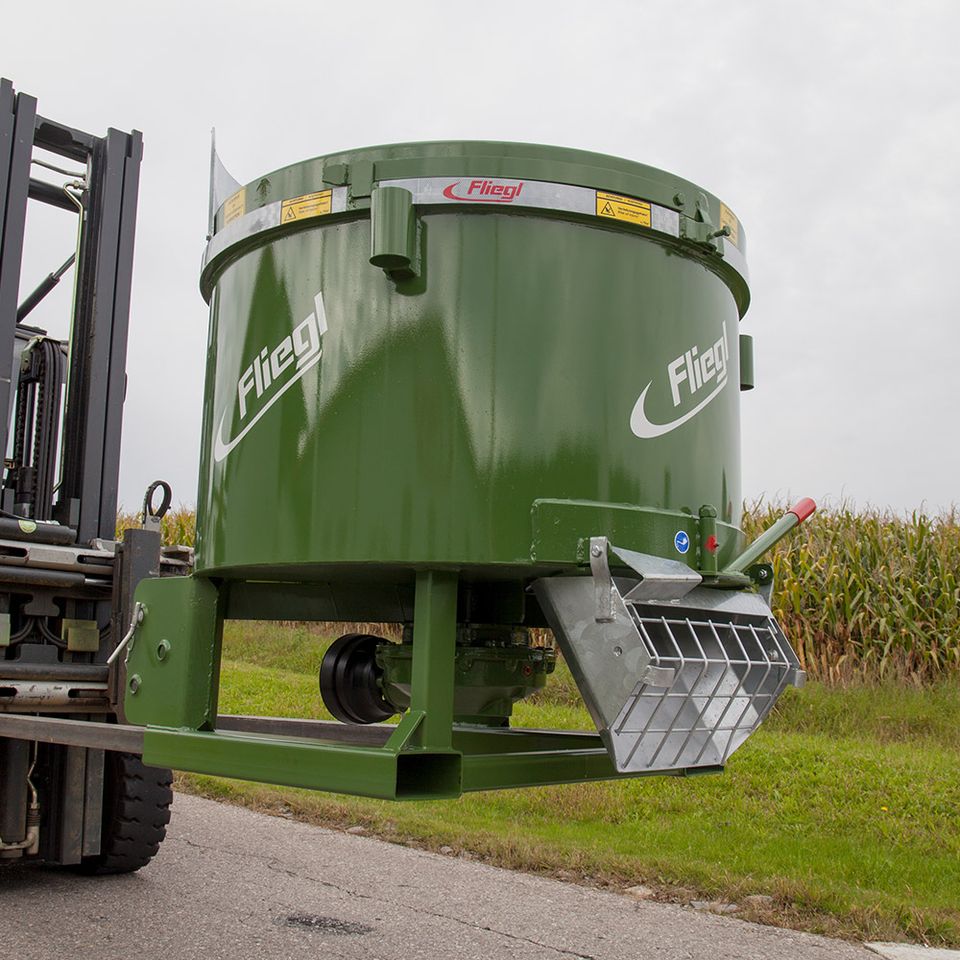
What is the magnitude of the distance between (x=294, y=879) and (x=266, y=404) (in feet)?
10.4

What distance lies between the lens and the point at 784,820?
6.66 metres

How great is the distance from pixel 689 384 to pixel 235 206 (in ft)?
4.57

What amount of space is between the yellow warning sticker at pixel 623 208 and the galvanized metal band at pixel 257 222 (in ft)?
2.21

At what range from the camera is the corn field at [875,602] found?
10.1 meters

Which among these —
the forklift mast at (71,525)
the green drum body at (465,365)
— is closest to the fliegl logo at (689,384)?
the green drum body at (465,365)

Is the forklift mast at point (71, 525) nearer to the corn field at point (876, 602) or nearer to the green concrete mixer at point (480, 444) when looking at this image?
the green concrete mixer at point (480, 444)

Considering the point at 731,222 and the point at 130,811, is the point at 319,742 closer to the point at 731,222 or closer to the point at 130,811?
the point at 731,222

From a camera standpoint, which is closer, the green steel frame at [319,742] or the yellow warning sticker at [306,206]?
the green steel frame at [319,742]

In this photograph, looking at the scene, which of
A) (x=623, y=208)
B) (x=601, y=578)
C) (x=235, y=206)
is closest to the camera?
(x=601, y=578)

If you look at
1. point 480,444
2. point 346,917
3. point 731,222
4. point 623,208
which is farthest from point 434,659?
point 346,917

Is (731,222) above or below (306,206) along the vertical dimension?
above

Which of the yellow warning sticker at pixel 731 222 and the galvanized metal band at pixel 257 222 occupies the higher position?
the yellow warning sticker at pixel 731 222

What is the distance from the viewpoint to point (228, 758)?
284 cm

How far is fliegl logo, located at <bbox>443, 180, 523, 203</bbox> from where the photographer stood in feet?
9.28
